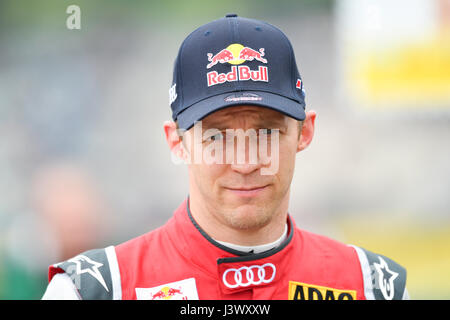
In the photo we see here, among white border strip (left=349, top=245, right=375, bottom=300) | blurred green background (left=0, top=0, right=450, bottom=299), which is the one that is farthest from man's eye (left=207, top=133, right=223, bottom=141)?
blurred green background (left=0, top=0, right=450, bottom=299)

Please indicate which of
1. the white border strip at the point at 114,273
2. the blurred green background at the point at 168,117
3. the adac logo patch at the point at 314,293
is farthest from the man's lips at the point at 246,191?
the blurred green background at the point at 168,117

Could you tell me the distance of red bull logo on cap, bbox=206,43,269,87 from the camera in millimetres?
1998

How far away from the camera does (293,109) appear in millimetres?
1988

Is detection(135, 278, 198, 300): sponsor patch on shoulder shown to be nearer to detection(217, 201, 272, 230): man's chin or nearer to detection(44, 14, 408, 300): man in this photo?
detection(44, 14, 408, 300): man

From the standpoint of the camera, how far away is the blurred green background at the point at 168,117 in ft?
20.4

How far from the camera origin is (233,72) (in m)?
2.00

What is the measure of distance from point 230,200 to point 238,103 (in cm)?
32

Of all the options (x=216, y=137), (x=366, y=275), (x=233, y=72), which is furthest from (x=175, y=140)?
(x=366, y=275)

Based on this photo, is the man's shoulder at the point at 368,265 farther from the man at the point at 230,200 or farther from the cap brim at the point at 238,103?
the cap brim at the point at 238,103

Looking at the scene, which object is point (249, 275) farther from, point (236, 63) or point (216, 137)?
point (236, 63)

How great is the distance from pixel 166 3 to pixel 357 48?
224cm

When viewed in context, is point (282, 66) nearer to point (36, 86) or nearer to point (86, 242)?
point (86, 242)

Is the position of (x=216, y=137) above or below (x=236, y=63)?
below

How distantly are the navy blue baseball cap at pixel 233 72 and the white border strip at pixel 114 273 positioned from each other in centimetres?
52
